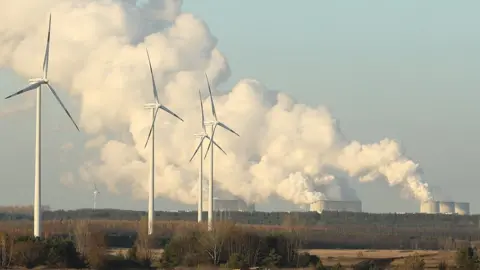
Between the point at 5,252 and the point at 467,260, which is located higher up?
Result: the point at 5,252

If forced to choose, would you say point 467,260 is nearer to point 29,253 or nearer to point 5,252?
point 29,253

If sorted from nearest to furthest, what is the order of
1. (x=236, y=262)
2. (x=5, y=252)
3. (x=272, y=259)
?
(x=5, y=252) → (x=236, y=262) → (x=272, y=259)

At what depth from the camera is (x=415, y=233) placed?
18038 centimetres

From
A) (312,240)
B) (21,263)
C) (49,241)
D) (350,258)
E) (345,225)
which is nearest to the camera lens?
(21,263)

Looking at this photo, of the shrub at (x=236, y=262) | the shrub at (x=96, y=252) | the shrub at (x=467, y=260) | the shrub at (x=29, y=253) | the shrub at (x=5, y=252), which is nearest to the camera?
the shrub at (x=467, y=260)

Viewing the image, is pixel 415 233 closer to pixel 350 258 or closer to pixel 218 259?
pixel 350 258

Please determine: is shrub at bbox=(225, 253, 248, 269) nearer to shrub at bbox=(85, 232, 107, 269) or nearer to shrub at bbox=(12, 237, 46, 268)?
shrub at bbox=(85, 232, 107, 269)

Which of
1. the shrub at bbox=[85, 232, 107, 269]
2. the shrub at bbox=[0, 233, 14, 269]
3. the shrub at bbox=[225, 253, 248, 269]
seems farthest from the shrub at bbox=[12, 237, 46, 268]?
the shrub at bbox=[225, 253, 248, 269]

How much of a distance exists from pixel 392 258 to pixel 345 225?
89.7 m

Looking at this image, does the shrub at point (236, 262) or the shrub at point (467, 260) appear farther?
the shrub at point (236, 262)

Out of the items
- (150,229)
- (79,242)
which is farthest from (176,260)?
(150,229)

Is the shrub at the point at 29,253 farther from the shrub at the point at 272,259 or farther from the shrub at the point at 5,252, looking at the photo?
the shrub at the point at 272,259

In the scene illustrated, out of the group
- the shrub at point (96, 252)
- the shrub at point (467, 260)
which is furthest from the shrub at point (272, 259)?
the shrub at point (467, 260)

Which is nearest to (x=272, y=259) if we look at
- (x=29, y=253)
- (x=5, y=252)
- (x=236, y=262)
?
(x=236, y=262)
